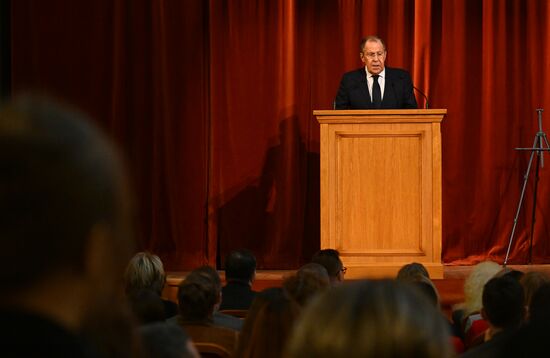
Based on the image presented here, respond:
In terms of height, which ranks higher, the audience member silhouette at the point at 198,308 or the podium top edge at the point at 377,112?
the podium top edge at the point at 377,112

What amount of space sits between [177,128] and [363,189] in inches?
102

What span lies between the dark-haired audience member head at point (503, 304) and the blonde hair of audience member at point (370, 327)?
2.04 metres

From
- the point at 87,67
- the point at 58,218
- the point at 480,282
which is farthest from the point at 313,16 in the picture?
the point at 58,218

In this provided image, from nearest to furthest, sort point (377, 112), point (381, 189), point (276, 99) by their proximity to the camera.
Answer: point (377, 112) < point (381, 189) < point (276, 99)

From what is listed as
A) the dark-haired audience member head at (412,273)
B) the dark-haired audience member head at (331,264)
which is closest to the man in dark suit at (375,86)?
the dark-haired audience member head at (331,264)

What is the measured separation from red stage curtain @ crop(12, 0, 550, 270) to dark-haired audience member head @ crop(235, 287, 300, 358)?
6472 millimetres

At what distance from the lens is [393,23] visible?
29.0 feet

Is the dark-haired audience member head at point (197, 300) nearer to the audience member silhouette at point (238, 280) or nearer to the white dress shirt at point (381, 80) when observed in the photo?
the audience member silhouette at point (238, 280)

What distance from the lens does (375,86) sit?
754 centimetres

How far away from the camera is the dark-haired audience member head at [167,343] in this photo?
52.6 inches

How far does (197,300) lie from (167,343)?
197 centimetres

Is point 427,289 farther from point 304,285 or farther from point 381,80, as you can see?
point 381,80

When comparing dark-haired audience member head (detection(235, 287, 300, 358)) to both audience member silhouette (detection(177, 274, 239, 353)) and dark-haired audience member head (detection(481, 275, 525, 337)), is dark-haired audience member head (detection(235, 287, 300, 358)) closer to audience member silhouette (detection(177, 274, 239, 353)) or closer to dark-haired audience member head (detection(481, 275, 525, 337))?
audience member silhouette (detection(177, 274, 239, 353))

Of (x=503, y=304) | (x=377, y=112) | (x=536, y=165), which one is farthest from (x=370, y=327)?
(x=536, y=165)
